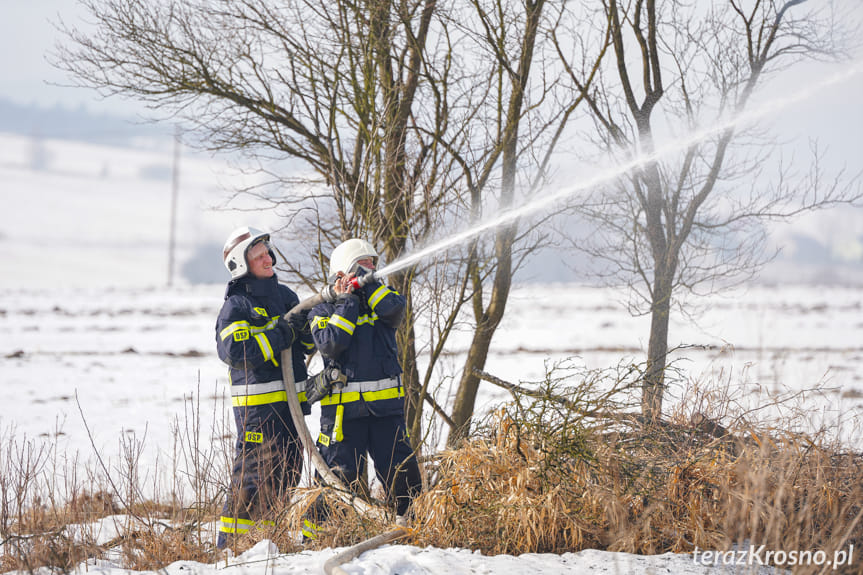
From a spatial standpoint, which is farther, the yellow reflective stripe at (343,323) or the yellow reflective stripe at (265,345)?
the yellow reflective stripe at (265,345)

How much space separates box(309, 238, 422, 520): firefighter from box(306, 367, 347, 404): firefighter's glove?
3cm

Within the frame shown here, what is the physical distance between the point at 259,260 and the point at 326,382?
0.98m

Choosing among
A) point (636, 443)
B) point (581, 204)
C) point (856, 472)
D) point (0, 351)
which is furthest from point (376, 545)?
point (0, 351)

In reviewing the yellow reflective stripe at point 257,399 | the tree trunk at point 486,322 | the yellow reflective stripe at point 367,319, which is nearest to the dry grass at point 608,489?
the yellow reflective stripe at point 367,319

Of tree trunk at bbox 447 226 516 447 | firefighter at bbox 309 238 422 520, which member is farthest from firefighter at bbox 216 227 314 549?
tree trunk at bbox 447 226 516 447

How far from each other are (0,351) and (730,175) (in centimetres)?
1832

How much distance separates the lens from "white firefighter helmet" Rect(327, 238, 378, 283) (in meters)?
4.67

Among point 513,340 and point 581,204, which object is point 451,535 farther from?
point 513,340

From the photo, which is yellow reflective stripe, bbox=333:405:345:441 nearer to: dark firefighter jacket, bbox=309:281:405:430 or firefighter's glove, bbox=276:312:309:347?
dark firefighter jacket, bbox=309:281:405:430

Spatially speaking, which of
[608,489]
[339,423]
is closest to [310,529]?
[339,423]

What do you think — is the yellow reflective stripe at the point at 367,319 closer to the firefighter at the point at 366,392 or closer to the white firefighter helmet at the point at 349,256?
the firefighter at the point at 366,392

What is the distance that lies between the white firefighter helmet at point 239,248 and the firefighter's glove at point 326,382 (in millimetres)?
908

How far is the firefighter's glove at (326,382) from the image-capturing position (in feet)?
15.1

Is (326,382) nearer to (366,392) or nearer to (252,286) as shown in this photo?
(366,392)
